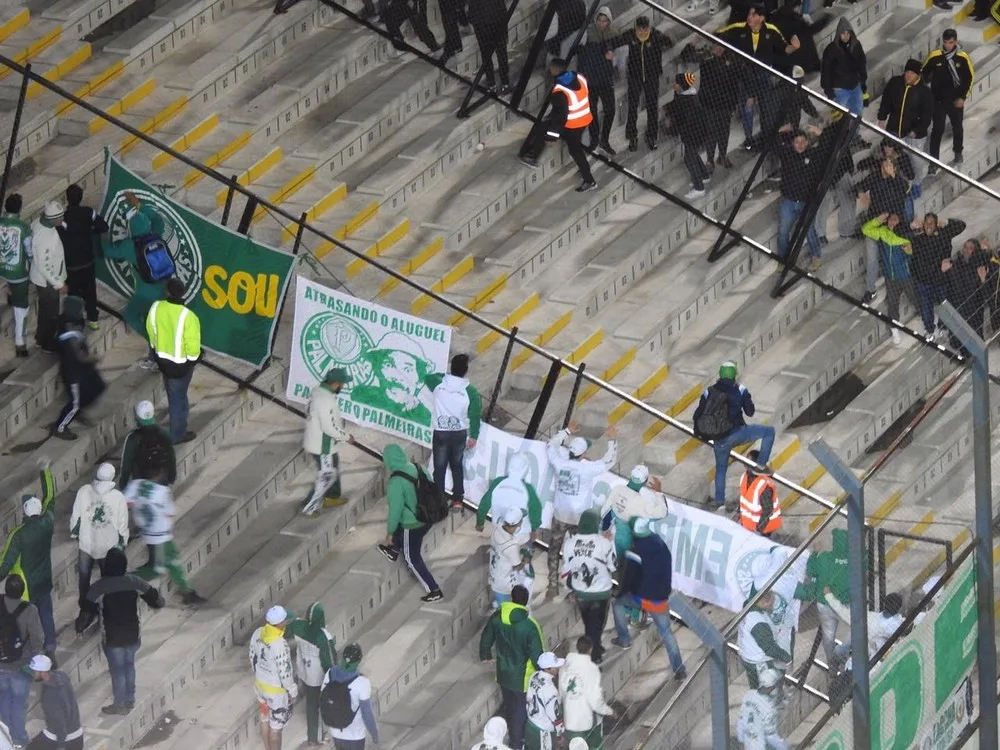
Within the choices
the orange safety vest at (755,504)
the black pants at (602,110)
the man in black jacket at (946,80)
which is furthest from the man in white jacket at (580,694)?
the man in black jacket at (946,80)

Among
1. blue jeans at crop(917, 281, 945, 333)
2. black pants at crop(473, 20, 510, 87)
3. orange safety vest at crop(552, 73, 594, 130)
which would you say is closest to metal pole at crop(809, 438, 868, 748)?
blue jeans at crop(917, 281, 945, 333)

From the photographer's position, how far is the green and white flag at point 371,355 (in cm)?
1905

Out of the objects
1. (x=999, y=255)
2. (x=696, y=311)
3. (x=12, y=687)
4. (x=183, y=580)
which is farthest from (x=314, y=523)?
(x=999, y=255)

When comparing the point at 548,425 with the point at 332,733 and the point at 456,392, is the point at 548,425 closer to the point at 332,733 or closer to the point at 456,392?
the point at 456,392

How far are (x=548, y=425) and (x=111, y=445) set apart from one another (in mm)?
3481

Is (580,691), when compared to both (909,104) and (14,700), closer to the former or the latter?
(14,700)

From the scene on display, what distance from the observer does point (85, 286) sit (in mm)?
20000

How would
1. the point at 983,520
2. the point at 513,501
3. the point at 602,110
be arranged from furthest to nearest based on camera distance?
the point at 602,110, the point at 513,501, the point at 983,520

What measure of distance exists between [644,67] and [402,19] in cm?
254

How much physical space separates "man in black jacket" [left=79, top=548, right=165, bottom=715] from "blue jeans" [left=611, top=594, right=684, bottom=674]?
3.60 m

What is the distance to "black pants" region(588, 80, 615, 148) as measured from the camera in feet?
74.3

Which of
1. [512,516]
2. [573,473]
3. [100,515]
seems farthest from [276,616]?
[573,473]

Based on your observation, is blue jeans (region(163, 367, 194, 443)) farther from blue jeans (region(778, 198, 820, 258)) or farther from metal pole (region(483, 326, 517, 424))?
blue jeans (region(778, 198, 820, 258))

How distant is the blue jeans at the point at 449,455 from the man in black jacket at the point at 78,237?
10.4 ft
